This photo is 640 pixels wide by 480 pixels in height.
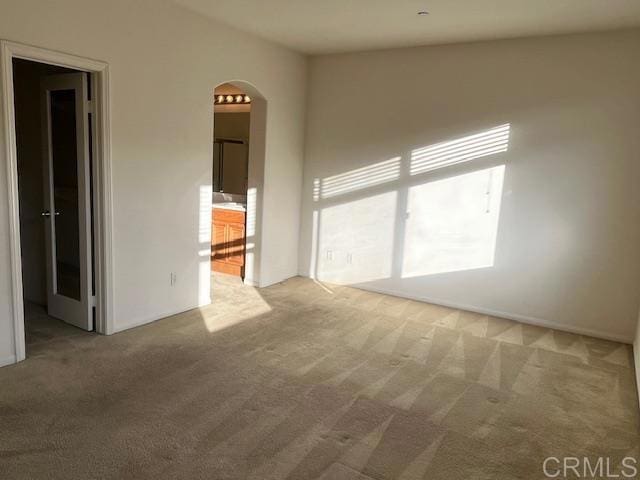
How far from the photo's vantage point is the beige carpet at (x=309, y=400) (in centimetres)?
233

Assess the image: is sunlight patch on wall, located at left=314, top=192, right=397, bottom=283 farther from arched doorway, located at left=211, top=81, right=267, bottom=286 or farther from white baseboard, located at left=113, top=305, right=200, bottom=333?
white baseboard, located at left=113, top=305, right=200, bottom=333

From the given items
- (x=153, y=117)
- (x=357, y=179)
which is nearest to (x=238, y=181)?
(x=357, y=179)

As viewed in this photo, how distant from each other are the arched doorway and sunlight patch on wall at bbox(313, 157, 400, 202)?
0.81m

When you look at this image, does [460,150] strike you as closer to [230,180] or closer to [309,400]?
[309,400]

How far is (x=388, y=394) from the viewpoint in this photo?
306cm

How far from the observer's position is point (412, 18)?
3883 mm

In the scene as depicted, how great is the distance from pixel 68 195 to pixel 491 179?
3.79 metres

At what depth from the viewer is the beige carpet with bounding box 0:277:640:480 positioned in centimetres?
233

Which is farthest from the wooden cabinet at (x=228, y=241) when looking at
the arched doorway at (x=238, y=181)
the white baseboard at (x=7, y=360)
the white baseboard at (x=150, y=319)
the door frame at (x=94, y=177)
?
the white baseboard at (x=7, y=360)

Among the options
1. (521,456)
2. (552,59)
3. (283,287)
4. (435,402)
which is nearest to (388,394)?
(435,402)

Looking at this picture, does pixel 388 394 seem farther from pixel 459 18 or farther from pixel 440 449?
pixel 459 18

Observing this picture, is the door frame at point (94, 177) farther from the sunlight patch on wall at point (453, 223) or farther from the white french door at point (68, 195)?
the sunlight patch on wall at point (453, 223)

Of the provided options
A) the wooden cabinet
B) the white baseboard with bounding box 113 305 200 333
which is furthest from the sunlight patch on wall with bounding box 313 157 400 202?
the white baseboard with bounding box 113 305 200 333

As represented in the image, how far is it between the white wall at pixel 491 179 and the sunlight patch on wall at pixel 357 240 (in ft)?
0.05
